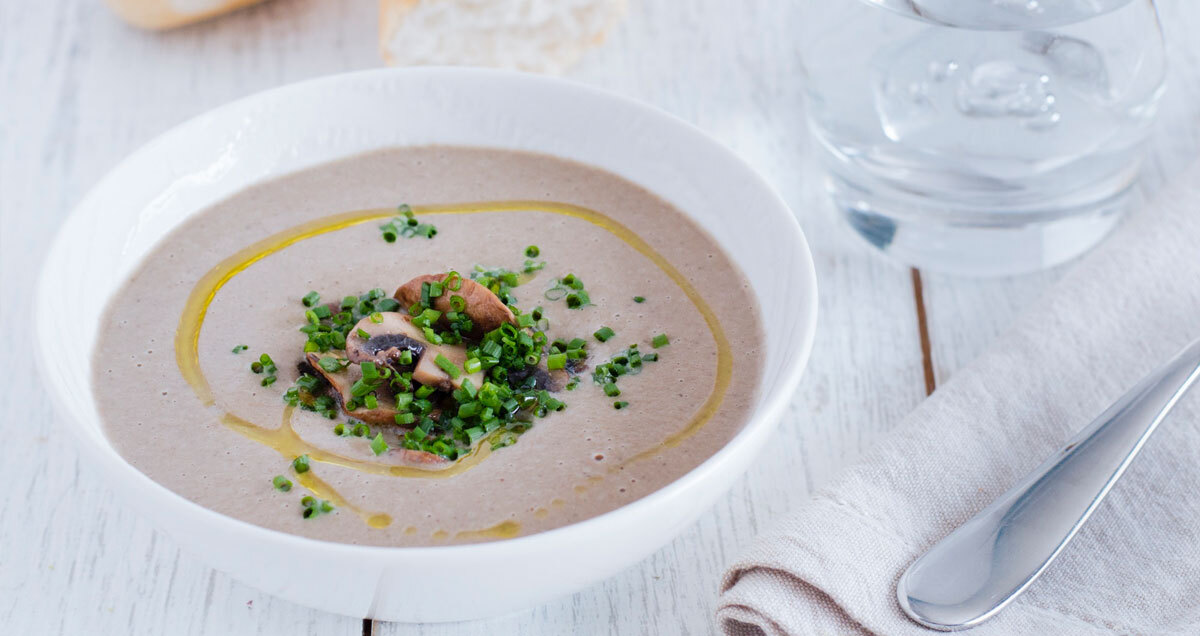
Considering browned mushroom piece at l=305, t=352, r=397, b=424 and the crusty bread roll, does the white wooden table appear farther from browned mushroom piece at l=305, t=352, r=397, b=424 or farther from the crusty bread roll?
browned mushroom piece at l=305, t=352, r=397, b=424

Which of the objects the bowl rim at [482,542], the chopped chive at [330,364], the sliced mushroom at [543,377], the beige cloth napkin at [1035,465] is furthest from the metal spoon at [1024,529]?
the chopped chive at [330,364]

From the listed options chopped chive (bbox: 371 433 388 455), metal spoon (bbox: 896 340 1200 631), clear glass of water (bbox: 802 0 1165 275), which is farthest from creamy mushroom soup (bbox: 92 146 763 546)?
clear glass of water (bbox: 802 0 1165 275)

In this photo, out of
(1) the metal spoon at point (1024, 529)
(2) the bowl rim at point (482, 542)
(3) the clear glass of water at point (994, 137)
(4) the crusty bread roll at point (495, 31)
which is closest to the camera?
(2) the bowl rim at point (482, 542)

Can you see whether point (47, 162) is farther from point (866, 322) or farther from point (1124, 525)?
point (1124, 525)

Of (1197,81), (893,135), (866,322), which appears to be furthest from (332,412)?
(1197,81)

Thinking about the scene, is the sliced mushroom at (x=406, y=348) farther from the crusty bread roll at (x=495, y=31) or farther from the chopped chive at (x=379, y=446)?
the crusty bread roll at (x=495, y=31)

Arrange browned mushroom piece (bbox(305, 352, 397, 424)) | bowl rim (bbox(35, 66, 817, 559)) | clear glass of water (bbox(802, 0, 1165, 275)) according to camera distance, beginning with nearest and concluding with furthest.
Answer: bowl rim (bbox(35, 66, 817, 559)) → browned mushroom piece (bbox(305, 352, 397, 424)) → clear glass of water (bbox(802, 0, 1165, 275))

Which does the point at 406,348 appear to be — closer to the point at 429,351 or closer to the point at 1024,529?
the point at 429,351
